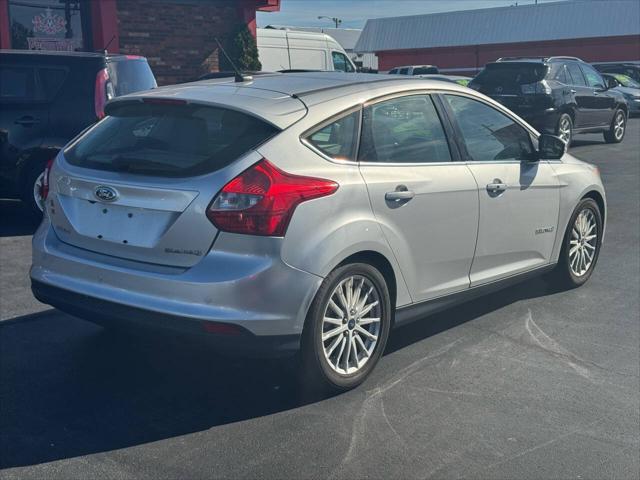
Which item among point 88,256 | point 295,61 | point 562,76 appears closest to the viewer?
point 88,256

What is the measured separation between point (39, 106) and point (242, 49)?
34.7ft

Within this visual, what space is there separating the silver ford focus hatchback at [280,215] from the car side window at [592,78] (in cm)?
1271

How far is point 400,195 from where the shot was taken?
16.3ft

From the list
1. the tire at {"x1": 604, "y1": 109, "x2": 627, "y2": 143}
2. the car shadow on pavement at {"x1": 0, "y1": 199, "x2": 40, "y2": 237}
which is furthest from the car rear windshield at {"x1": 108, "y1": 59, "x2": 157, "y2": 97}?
the tire at {"x1": 604, "y1": 109, "x2": 627, "y2": 143}

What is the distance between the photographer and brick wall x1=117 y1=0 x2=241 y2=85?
58.7ft

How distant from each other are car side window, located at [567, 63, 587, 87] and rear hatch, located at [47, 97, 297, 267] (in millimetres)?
13519

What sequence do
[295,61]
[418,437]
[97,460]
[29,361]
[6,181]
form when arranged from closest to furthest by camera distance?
[97,460] < [418,437] < [29,361] < [6,181] < [295,61]

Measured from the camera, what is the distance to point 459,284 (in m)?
5.55

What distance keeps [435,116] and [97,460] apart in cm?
291

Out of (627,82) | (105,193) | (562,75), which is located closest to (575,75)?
(562,75)

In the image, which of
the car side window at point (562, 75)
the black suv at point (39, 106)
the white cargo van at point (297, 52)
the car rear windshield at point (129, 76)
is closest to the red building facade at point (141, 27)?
the white cargo van at point (297, 52)

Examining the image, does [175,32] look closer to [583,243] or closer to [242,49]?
[242,49]

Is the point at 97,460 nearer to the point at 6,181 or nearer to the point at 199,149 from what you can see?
the point at 199,149

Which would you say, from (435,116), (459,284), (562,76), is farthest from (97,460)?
(562,76)
